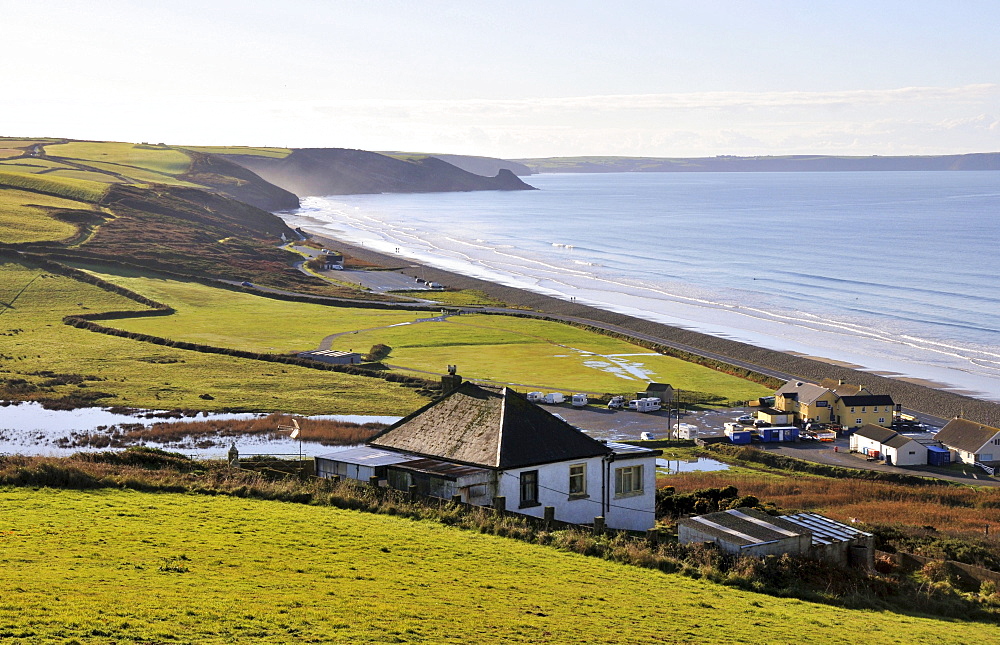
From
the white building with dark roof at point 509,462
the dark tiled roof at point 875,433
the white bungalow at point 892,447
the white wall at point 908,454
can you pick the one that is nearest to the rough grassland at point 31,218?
the dark tiled roof at point 875,433

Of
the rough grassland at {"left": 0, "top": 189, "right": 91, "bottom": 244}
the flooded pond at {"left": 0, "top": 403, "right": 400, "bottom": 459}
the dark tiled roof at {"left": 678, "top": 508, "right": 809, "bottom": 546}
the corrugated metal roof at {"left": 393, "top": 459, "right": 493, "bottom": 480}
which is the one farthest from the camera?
the rough grassland at {"left": 0, "top": 189, "right": 91, "bottom": 244}

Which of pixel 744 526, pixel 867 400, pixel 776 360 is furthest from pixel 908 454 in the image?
pixel 744 526

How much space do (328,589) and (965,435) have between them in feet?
160

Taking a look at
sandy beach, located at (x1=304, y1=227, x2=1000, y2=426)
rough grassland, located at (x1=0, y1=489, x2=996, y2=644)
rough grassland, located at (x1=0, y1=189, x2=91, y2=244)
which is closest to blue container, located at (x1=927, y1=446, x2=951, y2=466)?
sandy beach, located at (x1=304, y1=227, x2=1000, y2=426)

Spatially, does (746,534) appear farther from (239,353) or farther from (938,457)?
(239,353)

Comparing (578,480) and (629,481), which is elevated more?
(578,480)

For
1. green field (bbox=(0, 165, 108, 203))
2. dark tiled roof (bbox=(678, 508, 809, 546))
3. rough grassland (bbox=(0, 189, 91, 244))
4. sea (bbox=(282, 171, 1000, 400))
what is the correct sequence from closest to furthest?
dark tiled roof (bbox=(678, 508, 809, 546)) → sea (bbox=(282, 171, 1000, 400)) → rough grassland (bbox=(0, 189, 91, 244)) → green field (bbox=(0, 165, 108, 203))

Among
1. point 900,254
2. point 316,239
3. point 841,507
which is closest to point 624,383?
point 841,507

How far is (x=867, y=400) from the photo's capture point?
64.8m

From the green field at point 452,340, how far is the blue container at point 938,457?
50.7ft

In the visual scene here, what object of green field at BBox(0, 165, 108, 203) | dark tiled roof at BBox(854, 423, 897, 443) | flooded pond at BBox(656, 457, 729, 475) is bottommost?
flooded pond at BBox(656, 457, 729, 475)

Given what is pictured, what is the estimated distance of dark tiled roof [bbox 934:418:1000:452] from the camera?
5656 centimetres

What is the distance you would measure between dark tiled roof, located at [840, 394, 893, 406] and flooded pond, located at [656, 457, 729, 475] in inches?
550

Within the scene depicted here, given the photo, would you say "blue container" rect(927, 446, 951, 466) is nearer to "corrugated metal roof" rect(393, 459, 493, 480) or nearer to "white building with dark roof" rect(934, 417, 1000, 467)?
"white building with dark roof" rect(934, 417, 1000, 467)
